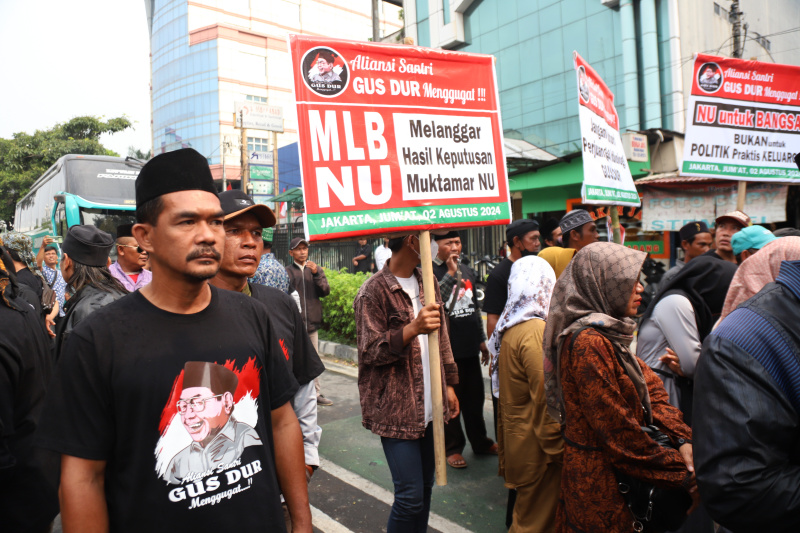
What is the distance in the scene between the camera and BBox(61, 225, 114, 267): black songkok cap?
12.0 ft

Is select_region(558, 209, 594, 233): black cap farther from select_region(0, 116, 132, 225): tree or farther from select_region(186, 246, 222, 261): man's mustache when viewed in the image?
select_region(0, 116, 132, 225): tree

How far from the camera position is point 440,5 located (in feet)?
62.8

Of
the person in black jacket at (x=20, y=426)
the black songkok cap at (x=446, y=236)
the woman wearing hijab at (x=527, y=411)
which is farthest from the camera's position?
the black songkok cap at (x=446, y=236)

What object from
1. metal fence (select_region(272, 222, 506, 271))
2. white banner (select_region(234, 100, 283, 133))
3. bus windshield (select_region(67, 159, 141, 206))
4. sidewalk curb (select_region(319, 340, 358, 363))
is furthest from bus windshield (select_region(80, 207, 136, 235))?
white banner (select_region(234, 100, 283, 133))

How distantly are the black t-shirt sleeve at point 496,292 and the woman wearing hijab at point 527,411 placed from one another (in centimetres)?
73

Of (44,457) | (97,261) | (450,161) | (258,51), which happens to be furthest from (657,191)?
(258,51)

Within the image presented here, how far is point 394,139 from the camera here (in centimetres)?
289

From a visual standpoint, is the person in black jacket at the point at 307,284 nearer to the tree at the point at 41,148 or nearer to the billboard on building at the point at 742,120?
the billboard on building at the point at 742,120

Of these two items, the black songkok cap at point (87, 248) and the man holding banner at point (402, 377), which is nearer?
the man holding banner at point (402, 377)

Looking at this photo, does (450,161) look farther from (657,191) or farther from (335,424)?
(657,191)

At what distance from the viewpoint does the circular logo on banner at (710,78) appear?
4.99 m

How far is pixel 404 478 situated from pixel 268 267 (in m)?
1.69

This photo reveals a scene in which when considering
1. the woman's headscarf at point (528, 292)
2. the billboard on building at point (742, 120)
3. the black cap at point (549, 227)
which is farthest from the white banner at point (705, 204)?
the woman's headscarf at point (528, 292)

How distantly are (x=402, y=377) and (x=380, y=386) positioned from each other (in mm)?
136
